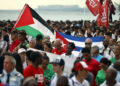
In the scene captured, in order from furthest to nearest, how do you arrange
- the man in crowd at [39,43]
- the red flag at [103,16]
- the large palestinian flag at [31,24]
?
1. the red flag at [103,16]
2. the large palestinian flag at [31,24]
3. the man in crowd at [39,43]

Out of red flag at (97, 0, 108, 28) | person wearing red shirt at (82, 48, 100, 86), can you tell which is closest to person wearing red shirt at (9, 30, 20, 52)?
person wearing red shirt at (82, 48, 100, 86)

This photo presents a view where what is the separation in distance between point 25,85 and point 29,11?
6.53m

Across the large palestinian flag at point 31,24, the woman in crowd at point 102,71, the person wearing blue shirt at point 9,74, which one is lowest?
the woman in crowd at point 102,71

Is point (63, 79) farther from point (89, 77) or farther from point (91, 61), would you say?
point (91, 61)

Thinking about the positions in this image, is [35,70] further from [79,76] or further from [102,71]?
[102,71]

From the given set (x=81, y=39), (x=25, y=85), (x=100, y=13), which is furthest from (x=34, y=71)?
(x=100, y=13)

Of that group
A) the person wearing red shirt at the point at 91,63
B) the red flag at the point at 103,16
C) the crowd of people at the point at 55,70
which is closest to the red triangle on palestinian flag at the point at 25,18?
the crowd of people at the point at 55,70

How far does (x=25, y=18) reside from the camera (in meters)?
10.5

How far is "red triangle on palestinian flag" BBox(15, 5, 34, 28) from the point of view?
10.3m

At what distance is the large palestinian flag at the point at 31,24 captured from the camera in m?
10.2

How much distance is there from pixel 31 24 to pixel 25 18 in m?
0.31

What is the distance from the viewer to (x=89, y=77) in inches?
233

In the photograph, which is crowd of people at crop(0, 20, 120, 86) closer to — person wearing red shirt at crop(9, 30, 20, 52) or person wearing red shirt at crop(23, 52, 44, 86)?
person wearing red shirt at crop(23, 52, 44, 86)

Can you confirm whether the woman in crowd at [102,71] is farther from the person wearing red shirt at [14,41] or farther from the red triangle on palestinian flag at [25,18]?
the red triangle on palestinian flag at [25,18]
